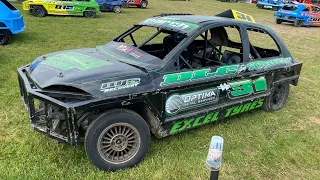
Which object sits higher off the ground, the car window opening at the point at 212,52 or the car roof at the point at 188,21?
the car roof at the point at 188,21

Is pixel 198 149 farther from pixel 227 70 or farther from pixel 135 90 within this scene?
pixel 135 90

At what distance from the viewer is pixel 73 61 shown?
12.1 feet

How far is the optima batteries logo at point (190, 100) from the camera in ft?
11.8

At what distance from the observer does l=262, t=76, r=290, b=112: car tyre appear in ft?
17.1

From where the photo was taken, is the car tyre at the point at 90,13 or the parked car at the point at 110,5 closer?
the car tyre at the point at 90,13

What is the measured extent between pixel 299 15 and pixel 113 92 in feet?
60.9

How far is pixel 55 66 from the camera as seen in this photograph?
11.7 ft

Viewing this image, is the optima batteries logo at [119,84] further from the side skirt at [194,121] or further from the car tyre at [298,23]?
the car tyre at [298,23]

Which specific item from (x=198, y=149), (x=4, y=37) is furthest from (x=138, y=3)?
(x=198, y=149)

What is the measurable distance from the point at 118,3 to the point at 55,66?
16841mm

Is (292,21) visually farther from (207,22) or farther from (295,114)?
(207,22)

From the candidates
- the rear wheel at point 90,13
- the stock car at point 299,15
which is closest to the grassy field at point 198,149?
the rear wheel at point 90,13

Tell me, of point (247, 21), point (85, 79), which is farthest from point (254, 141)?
point (85, 79)

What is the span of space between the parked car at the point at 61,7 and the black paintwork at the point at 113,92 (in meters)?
11.7
